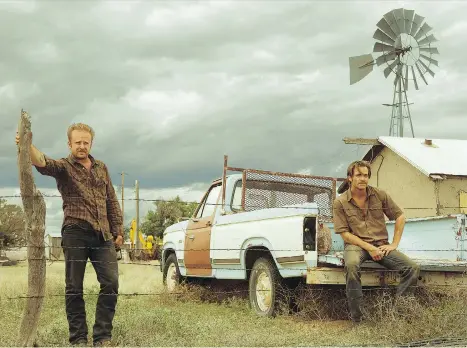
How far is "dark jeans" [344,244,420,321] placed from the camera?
6652 mm

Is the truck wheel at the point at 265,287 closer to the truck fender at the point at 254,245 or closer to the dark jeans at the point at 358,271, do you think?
the truck fender at the point at 254,245

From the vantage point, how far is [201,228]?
32.0 feet

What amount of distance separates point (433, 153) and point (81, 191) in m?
13.2

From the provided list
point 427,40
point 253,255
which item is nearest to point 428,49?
point 427,40

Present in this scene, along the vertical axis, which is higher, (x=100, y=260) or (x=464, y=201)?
(x=464, y=201)

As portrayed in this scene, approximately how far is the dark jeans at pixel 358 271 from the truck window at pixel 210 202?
118 inches

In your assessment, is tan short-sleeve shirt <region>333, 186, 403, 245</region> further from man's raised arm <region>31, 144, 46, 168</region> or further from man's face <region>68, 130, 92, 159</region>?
man's raised arm <region>31, 144, 46, 168</region>

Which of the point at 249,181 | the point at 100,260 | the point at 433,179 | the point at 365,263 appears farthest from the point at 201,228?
the point at 433,179

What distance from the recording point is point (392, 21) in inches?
1224

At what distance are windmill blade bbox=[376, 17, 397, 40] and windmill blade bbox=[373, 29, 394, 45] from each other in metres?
0.13

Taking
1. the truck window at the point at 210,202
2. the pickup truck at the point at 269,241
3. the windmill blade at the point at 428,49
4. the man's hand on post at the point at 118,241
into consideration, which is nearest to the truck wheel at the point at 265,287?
the pickup truck at the point at 269,241

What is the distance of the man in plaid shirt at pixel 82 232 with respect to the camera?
549 centimetres

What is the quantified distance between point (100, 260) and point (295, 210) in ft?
8.62

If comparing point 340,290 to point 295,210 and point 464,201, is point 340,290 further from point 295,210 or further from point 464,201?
point 464,201
